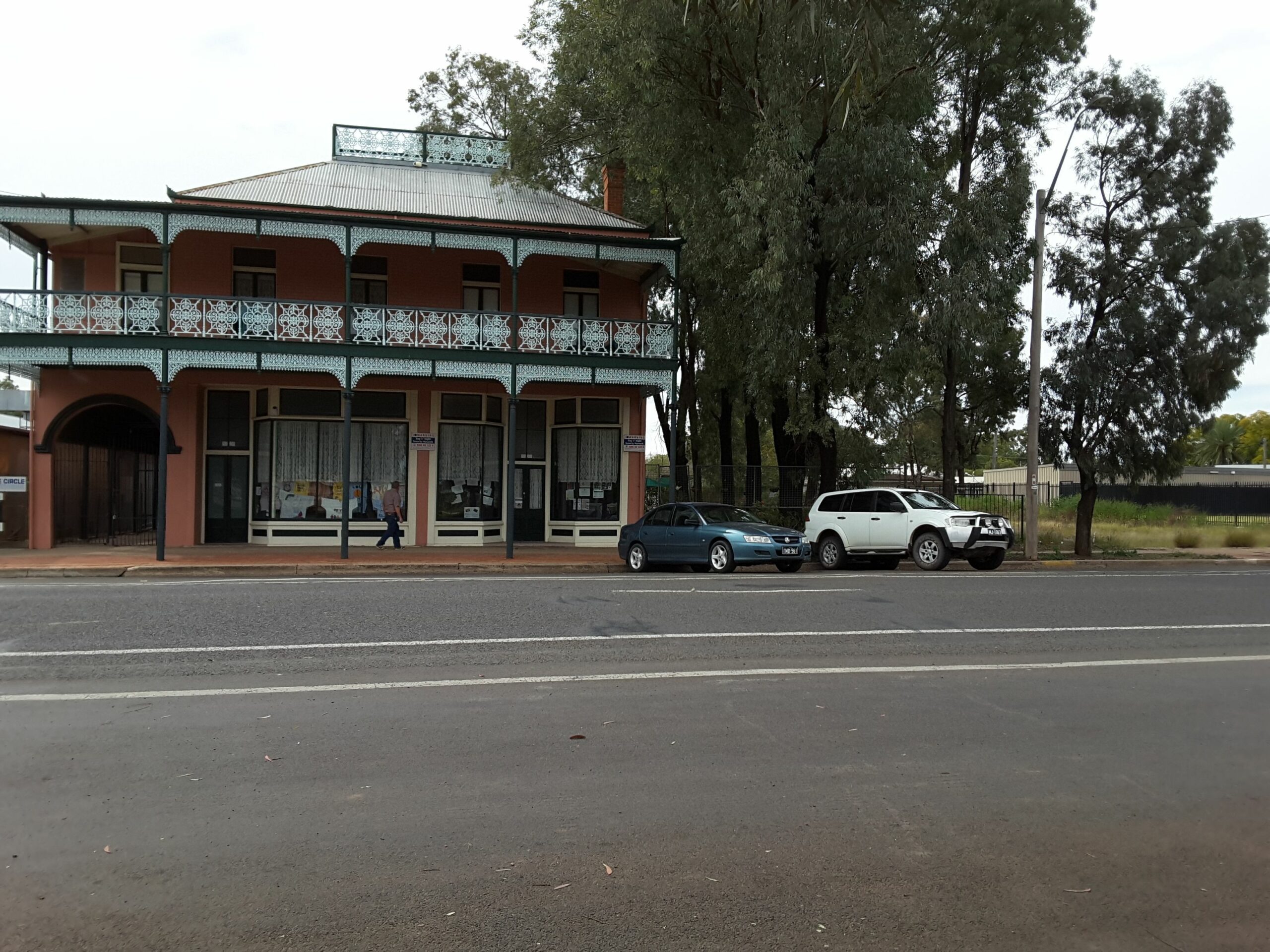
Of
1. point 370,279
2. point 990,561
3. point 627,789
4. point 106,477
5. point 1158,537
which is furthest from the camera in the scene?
point 1158,537

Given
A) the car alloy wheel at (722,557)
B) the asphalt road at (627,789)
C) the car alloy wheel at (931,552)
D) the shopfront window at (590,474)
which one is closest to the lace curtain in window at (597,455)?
the shopfront window at (590,474)

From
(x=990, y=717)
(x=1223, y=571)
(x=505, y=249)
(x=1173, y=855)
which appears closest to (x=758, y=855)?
(x=1173, y=855)

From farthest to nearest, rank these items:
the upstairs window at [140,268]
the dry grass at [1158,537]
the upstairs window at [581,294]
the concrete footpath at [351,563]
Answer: the dry grass at [1158,537], the upstairs window at [581,294], the upstairs window at [140,268], the concrete footpath at [351,563]

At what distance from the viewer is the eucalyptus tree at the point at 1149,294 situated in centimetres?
2352

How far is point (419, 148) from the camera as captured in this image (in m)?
26.8

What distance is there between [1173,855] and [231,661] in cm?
725

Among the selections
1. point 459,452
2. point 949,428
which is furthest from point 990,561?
point 459,452

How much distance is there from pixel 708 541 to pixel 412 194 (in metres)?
12.6

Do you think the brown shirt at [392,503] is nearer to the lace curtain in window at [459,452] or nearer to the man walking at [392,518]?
the man walking at [392,518]

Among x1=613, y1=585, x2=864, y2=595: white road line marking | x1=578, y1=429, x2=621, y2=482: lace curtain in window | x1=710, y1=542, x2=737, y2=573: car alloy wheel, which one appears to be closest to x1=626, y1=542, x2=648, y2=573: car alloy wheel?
x1=710, y1=542, x2=737, y2=573: car alloy wheel

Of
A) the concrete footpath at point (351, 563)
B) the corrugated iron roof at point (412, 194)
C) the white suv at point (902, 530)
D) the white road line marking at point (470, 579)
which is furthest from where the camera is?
the corrugated iron roof at point (412, 194)

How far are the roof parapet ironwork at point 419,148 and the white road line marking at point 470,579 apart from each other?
13.5 meters

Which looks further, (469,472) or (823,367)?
(469,472)

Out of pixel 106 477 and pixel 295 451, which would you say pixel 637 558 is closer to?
pixel 295 451
